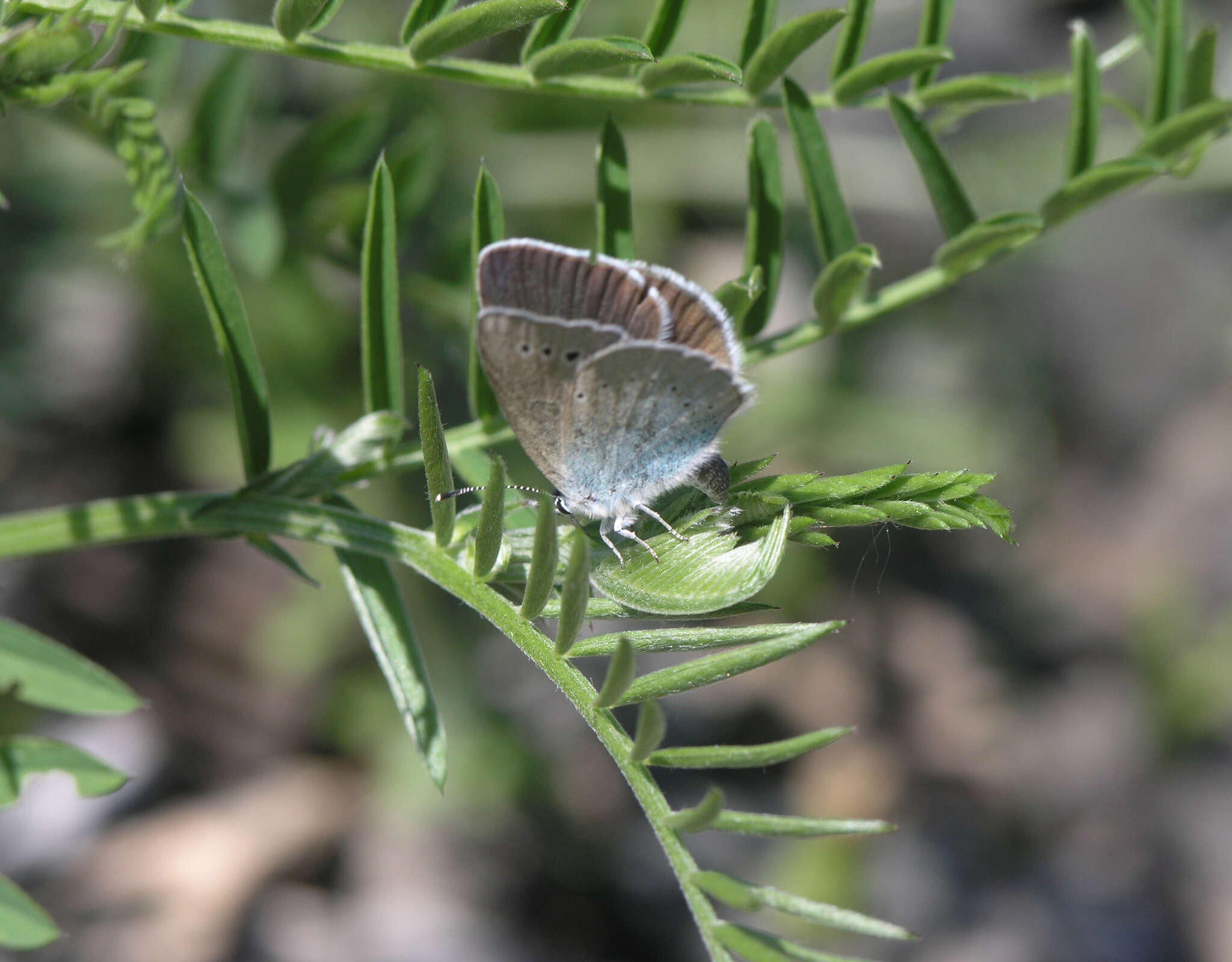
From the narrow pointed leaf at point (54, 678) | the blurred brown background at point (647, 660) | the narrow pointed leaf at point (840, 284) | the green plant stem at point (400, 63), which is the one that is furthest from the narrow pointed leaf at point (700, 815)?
the blurred brown background at point (647, 660)

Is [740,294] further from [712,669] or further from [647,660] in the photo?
[647,660]

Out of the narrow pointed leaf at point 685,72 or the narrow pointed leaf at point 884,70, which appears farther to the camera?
the narrow pointed leaf at point 884,70

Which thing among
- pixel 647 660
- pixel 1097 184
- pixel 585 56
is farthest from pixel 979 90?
pixel 647 660

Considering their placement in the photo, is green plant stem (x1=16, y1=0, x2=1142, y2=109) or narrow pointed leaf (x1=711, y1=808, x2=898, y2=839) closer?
narrow pointed leaf (x1=711, y1=808, x2=898, y2=839)

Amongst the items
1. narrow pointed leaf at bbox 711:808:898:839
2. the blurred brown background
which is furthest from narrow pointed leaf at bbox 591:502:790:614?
the blurred brown background

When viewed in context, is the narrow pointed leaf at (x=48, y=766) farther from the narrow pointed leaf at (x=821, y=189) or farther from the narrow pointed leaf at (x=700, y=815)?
the narrow pointed leaf at (x=821, y=189)

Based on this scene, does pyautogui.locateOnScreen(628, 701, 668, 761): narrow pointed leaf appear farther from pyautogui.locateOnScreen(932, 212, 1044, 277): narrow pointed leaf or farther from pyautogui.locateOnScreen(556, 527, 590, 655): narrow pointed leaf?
pyautogui.locateOnScreen(932, 212, 1044, 277): narrow pointed leaf
